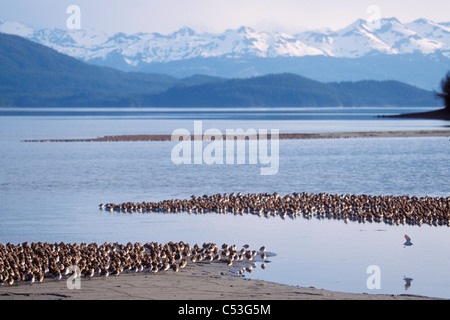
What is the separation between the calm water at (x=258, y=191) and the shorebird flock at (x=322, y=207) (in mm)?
1082

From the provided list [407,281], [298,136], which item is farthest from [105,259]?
[298,136]

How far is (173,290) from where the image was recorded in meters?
16.7

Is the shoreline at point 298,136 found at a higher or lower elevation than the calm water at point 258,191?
higher

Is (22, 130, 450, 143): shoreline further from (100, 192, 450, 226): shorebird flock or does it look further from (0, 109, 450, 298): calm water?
(100, 192, 450, 226): shorebird flock

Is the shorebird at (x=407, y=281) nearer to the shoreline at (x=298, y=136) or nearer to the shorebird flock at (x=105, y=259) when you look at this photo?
the shorebird flock at (x=105, y=259)

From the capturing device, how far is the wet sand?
52.3 feet

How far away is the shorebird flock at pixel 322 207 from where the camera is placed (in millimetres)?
27578

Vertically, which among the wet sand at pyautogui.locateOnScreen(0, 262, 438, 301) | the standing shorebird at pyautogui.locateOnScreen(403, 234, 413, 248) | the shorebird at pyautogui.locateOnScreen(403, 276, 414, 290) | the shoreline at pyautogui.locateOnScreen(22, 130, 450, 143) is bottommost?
the shorebird at pyautogui.locateOnScreen(403, 276, 414, 290)

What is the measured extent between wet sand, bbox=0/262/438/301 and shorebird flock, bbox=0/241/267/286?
34 cm

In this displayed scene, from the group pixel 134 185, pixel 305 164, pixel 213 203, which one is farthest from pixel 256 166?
pixel 213 203

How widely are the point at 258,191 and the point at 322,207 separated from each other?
777 centimetres

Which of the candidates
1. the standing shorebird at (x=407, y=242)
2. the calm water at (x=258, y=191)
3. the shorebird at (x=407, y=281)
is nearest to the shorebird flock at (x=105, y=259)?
the calm water at (x=258, y=191)

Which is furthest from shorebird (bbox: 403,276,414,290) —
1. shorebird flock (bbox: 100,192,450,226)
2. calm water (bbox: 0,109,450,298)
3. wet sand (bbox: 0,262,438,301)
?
shorebird flock (bbox: 100,192,450,226)
